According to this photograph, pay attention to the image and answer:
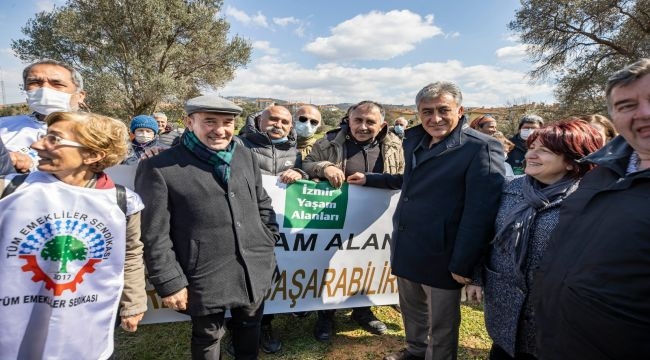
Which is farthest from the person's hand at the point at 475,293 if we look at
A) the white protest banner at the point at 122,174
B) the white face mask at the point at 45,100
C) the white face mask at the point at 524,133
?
the white face mask at the point at 524,133

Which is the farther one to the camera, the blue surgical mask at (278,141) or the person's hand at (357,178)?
the blue surgical mask at (278,141)

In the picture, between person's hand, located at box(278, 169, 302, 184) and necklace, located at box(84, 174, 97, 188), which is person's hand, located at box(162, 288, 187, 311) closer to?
necklace, located at box(84, 174, 97, 188)

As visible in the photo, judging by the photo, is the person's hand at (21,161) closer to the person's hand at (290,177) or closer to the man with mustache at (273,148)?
the man with mustache at (273,148)

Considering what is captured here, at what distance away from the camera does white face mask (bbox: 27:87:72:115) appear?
2.38 m

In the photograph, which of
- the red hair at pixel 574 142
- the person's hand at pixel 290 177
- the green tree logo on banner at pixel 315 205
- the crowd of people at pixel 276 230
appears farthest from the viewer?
the green tree logo on banner at pixel 315 205

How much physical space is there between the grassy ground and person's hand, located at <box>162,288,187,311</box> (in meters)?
1.28

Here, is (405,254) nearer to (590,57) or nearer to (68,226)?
(68,226)

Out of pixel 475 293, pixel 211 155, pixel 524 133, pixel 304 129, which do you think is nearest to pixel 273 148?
pixel 304 129

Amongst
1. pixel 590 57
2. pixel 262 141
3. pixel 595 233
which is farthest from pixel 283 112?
pixel 590 57

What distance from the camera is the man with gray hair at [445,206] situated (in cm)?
223

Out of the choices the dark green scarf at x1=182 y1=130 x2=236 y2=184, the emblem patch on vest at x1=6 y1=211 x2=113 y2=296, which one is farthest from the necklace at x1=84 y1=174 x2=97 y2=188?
the dark green scarf at x1=182 y1=130 x2=236 y2=184

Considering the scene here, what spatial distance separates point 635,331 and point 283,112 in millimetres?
2927

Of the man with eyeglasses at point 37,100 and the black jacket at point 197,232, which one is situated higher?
the man with eyeglasses at point 37,100

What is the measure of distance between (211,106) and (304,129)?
1.85 m
